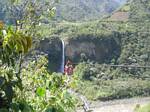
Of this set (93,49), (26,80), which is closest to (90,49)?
(93,49)

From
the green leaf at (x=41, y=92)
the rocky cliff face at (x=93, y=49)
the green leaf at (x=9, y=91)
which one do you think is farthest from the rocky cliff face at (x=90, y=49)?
the green leaf at (x=9, y=91)

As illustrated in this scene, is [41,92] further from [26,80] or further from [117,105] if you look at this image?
[117,105]

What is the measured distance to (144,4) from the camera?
168ft

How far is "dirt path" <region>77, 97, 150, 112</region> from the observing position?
28.0 m

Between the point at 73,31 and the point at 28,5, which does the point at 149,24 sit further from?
the point at 28,5

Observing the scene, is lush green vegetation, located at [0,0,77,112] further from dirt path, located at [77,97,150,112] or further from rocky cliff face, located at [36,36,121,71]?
rocky cliff face, located at [36,36,121,71]

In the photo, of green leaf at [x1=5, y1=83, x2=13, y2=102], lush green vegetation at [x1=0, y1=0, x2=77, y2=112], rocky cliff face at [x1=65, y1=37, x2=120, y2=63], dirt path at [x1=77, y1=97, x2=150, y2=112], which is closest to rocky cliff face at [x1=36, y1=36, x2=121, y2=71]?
rocky cliff face at [x1=65, y1=37, x2=120, y2=63]

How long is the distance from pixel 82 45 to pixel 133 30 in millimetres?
6973

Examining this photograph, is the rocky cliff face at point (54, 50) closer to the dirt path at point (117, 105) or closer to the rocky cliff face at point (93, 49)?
the rocky cliff face at point (93, 49)

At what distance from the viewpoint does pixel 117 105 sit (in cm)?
3014

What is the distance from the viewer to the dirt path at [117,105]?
91.8 feet

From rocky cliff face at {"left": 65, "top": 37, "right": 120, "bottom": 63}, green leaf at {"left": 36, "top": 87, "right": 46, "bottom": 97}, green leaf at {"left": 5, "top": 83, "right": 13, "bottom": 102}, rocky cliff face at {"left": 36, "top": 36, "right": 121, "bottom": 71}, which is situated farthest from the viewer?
rocky cliff face at {"left": 65, "top": 37, "right": 120, "bottom": 63}

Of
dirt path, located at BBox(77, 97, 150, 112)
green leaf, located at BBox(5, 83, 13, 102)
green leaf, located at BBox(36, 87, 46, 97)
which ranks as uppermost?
green leaf, located at BBox(5, 83, 13, 102)

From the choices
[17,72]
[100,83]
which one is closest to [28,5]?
[17,72]
